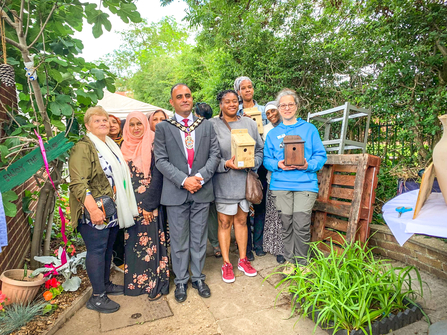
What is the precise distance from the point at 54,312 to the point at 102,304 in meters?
0.41

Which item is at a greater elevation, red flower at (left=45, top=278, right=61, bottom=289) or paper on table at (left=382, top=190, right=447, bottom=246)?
paper on table at (left=382, top=190, right=447, bottom=246)

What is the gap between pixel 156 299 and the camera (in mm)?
2977

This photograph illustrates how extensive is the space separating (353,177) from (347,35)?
459 centimetres

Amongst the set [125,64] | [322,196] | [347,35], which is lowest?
[322,196]

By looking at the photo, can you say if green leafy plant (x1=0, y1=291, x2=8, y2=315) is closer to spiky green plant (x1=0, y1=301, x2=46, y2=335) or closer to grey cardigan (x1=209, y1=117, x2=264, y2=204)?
spiky green plant (x1=0, y1=301, x2=46, y2=335)

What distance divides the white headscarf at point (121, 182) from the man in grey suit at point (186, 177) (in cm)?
34

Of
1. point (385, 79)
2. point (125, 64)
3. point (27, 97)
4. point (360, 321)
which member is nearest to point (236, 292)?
point (360, 321)

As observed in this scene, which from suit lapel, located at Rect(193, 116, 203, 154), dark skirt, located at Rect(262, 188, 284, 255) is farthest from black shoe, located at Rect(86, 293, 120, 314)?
dark skirt, located at Rect(262, 188, 284, 255)

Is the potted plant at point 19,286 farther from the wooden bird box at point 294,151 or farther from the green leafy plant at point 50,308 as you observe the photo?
the wooden bird box at point 294,151

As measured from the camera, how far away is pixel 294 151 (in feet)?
9.87

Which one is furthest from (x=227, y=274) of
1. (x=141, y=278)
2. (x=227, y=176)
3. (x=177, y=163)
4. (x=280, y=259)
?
(x=177, y=163)

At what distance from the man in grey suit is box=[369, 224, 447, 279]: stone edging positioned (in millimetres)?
1904

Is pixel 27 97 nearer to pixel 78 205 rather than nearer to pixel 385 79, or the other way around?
pixel 78 205

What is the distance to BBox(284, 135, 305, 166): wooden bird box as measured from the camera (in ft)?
9.86
